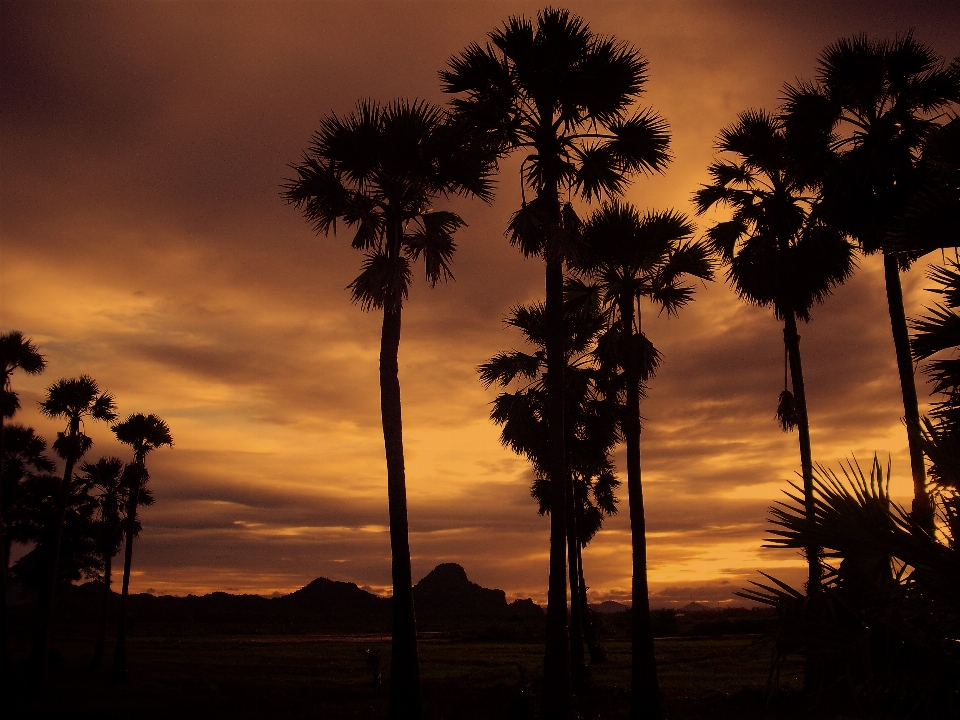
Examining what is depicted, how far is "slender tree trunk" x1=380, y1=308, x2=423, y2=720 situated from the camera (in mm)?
15922

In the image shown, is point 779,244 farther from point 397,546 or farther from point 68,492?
point 68,492

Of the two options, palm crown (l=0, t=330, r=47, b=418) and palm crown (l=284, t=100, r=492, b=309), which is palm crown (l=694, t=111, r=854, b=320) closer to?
palm crown (l=284, t=100, r=492, b=309)

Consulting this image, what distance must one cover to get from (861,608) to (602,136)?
14684 mm

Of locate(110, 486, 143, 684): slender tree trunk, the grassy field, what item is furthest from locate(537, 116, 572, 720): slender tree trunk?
locate(110, 486, 143, 684): slender tree trunk

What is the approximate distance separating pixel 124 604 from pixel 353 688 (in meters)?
13.2

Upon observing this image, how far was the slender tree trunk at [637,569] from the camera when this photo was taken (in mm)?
18516

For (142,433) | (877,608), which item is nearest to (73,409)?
(142,433)

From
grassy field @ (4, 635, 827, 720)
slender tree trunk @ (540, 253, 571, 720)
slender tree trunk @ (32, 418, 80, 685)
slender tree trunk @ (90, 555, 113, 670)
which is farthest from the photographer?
slender tree trunk @ (90, 555, 113, 670)

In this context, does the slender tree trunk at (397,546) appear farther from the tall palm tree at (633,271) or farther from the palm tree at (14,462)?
the palm tree at (14,462)

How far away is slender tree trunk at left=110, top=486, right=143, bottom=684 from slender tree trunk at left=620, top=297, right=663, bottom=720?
22.7 meters

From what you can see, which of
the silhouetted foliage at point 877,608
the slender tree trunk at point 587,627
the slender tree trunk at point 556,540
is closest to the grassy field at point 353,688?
the slender tree trunk at point 587,627

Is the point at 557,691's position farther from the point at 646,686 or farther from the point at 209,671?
the point at 209,671

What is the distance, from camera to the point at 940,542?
5629mm

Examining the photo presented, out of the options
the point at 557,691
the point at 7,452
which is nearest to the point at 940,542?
the point at 557,691
